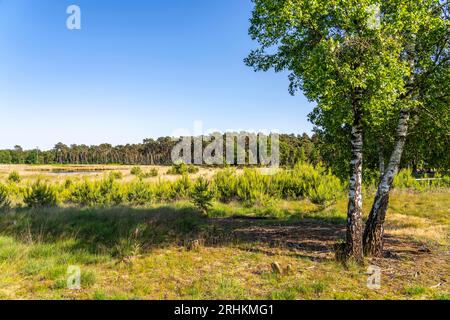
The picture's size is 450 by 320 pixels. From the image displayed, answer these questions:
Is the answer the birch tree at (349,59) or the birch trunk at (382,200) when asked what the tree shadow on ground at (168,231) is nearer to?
the birch trunk at (382,200)

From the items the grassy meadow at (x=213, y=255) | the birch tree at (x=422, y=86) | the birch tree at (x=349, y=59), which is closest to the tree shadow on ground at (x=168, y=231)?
the grassy meadow at (x=213, y=255)

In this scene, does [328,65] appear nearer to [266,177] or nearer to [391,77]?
[391,77]

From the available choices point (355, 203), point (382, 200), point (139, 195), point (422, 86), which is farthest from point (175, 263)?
point (139, 195)

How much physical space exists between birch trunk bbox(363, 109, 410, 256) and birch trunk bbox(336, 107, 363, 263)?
0.93m

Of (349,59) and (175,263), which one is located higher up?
(349,59)

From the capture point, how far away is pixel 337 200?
20656mm

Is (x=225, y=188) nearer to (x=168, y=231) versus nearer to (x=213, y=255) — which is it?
(x=168, y=231)

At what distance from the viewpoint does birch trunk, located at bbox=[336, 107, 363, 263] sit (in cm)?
778

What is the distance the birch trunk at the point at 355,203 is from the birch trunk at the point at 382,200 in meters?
0.93

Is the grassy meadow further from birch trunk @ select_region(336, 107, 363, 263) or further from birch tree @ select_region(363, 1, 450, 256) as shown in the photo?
birch tree @ select_region(363, 1, 450, 256)

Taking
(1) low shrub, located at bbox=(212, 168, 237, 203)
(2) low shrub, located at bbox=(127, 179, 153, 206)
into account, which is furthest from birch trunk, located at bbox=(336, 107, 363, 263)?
(2) low shrub, located at bbox=(127, 179, 153, 206)

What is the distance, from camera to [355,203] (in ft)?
25.8

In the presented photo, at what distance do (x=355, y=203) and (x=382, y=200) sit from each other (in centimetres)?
130
